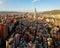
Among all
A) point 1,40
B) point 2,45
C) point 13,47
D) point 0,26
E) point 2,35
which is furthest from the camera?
point 0,26

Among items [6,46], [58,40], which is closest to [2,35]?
[6,46]

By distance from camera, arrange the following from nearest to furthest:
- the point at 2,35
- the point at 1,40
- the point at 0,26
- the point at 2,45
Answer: the point at 2,45, the point at 1,40, the point at 2,35, the point at 0,26

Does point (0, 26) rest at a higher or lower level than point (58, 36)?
higher

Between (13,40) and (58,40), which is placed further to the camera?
(58,40)

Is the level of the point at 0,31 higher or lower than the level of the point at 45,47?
higher

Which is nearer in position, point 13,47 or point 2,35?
point 13,47

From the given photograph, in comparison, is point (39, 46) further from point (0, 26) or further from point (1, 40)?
point (0, 26)

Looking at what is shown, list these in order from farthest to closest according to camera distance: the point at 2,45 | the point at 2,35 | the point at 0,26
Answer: the point at 0,26 → the point at 2,35 → the point at 2,45

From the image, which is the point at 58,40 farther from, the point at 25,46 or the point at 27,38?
the point at 25,46

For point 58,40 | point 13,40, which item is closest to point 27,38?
point 13,40

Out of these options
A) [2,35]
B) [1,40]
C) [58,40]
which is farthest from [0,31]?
[58,40]
